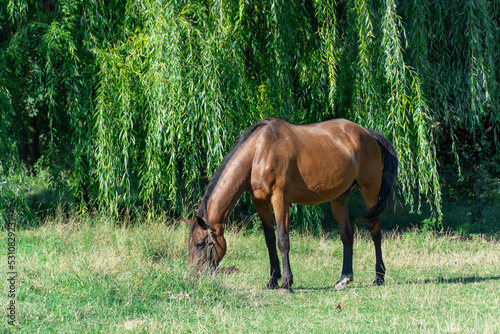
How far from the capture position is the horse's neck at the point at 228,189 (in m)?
5.65

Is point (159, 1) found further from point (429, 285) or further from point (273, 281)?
point (429, 285)

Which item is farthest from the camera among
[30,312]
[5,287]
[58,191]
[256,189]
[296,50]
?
[58,191]

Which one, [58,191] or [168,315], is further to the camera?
[58,191]

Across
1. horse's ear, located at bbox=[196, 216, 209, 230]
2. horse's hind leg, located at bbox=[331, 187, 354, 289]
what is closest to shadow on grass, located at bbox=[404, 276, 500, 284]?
horse's hind leg, located at bbox=[331, 187, 354, 289]

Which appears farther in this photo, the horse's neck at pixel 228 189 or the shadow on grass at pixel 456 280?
the shadow on grass at pixel 456 280

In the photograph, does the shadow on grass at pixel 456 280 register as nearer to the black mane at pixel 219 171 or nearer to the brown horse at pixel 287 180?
the brown horse at pixel 287 180

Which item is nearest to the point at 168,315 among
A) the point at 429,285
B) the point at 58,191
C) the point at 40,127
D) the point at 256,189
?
the point at 256,189

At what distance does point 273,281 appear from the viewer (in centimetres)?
589

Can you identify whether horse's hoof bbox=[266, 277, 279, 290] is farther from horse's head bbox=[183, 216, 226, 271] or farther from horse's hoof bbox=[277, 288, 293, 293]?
horse's head bbox=[183, 216, 226, 271]

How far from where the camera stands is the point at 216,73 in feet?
23.1

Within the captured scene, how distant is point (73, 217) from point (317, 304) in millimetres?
4642

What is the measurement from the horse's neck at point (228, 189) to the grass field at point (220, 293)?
2.12 ft

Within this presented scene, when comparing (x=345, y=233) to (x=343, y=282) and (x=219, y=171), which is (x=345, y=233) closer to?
(x=343, y=282)

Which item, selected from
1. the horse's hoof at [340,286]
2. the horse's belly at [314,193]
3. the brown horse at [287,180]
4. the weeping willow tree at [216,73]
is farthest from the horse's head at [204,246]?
the weeping willow tree at [216,73]
